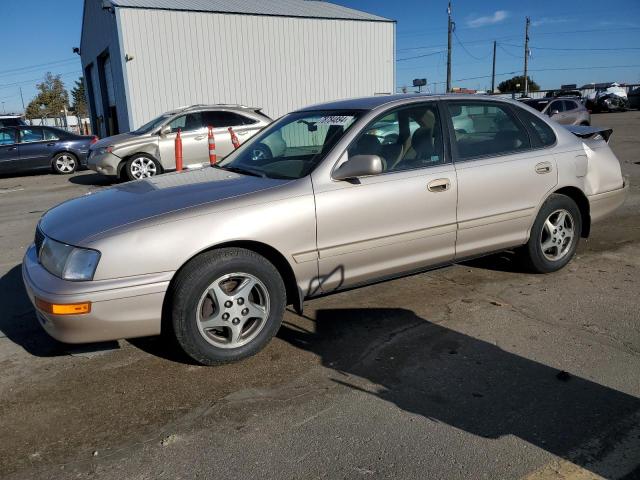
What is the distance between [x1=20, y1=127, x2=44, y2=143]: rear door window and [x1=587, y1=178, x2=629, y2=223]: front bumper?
1393cm

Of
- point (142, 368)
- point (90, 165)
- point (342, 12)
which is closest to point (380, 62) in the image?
point (342, 12)

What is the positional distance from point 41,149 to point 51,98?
58.7 meters

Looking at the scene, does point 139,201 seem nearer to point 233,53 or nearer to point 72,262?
point 72,262

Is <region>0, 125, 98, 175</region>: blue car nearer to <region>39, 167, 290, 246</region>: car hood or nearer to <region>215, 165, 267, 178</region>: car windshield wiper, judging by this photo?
<region>39, 167, 290, 246</region>: car hood

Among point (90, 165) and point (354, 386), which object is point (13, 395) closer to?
point (354, 386)

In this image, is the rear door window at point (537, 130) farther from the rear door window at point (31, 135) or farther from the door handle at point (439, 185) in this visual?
the rear door window at point (31, 135)

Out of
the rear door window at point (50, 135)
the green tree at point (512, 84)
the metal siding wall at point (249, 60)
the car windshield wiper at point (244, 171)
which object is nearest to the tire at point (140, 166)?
the rear door window at point (50, 135)

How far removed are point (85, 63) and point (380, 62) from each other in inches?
599

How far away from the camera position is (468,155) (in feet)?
14.1

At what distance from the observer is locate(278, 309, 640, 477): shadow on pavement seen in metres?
2.66

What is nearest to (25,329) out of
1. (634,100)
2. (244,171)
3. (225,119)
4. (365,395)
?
(244,171)

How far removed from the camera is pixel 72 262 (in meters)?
3.10

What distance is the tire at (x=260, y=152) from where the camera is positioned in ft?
14.3

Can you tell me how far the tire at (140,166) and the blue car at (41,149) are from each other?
14.4 feet
